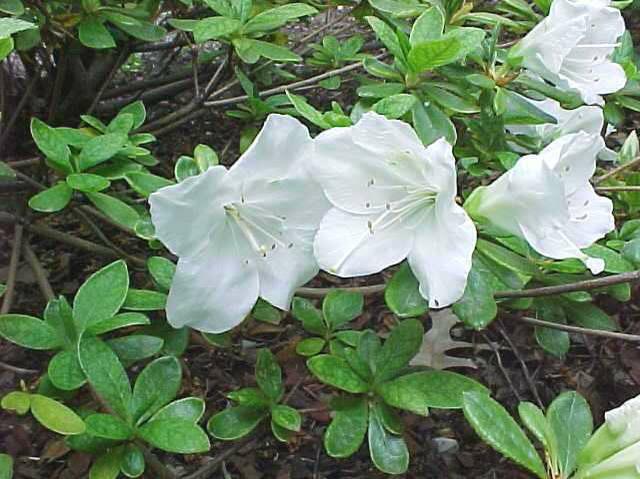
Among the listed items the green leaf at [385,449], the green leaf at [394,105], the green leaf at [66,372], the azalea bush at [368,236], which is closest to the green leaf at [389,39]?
the azalea bush at [368,236]

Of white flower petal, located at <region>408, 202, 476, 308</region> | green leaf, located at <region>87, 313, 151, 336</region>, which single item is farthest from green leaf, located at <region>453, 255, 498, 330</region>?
green leaf, located at <region>87, 313, 151, 336</region>

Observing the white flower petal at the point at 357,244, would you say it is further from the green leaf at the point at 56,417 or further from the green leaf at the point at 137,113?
the green leaf at the point at 137,113

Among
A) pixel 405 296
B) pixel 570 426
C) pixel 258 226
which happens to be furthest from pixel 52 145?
pixel 570 426

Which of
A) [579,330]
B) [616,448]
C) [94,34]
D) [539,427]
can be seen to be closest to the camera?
[616,448]

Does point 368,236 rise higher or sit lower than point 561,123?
higher

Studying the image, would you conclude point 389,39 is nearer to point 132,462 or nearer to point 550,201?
point 550,201

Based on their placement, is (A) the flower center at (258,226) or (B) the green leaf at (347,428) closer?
(A) the flower center at (258,226)
